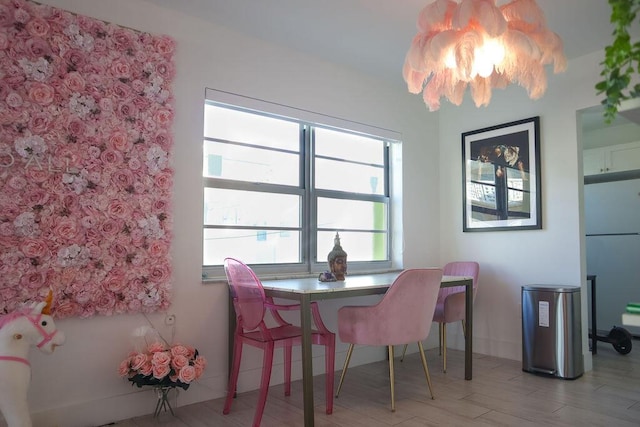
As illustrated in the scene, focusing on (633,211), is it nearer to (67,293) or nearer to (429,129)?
(429,129)

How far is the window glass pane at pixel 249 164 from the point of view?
3.12 metres

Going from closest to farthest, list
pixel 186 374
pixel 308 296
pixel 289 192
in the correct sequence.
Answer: pixel 308 296 < pixel 186 374 < pixel 289 192

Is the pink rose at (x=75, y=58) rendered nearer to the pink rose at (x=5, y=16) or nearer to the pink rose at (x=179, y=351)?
the pink rose at (x=5, y=16)

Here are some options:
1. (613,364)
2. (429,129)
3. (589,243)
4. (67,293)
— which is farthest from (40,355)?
(589,243)

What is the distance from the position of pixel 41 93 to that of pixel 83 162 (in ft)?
1.29

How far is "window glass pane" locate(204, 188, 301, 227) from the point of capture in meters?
3.10

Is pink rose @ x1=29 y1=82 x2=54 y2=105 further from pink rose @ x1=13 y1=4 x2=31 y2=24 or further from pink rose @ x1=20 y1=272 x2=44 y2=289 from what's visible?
pink rose @ x1=20 y1=272 x2=44 y2=289

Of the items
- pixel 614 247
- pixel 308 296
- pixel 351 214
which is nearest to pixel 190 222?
pixel 308 296

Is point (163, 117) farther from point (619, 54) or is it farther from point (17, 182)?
point (619, 54)

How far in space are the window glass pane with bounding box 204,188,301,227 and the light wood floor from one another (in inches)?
46.3

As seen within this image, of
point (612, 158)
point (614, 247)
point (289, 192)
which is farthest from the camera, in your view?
point (612, 158)

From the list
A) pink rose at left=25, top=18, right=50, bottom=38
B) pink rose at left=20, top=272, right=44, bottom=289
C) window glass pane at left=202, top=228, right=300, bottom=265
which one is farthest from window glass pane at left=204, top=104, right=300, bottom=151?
pink rose at left=20, top=272, right=44, bottom=289

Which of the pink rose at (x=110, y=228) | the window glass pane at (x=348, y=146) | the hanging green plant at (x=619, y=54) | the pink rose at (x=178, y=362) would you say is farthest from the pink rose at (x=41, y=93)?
the hanging green plant at (x=619, y=54)

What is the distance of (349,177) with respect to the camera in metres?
3.93
